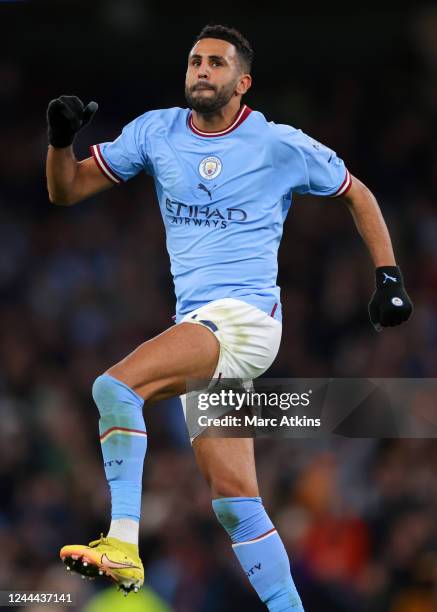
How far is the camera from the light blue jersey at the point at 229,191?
217 inches

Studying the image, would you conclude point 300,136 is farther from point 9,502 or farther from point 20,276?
point 20,276

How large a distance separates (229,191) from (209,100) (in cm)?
41

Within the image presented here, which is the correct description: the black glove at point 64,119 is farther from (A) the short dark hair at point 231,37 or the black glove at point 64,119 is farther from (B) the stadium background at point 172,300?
(B) the stadium background at point 172,300

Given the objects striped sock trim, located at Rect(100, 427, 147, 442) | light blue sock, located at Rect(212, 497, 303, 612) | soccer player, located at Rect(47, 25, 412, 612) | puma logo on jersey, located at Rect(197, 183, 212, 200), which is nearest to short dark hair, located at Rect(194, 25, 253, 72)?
soccer player, located at Rect(47, 25, 412, 612)

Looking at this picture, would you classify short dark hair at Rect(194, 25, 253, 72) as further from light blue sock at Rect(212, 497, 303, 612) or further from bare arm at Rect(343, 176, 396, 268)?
light blue sock at Rect(212, 497, 303, 612)

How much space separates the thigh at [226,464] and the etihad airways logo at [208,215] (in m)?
0.98

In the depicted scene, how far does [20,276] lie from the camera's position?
1220 centimetres

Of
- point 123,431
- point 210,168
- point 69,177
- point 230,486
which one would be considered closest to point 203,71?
point 210,168

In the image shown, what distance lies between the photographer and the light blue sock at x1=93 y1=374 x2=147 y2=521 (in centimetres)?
498

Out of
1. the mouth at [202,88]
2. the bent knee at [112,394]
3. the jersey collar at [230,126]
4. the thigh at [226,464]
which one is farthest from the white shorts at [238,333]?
the mouth at [202,88]

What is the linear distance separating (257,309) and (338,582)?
3716mm

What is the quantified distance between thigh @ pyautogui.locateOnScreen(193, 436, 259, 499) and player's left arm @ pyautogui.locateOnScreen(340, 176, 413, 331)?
2.78 feet

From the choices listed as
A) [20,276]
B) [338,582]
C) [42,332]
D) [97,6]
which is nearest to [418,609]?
[338,582]

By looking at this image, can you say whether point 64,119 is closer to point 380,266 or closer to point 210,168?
point 210,168
